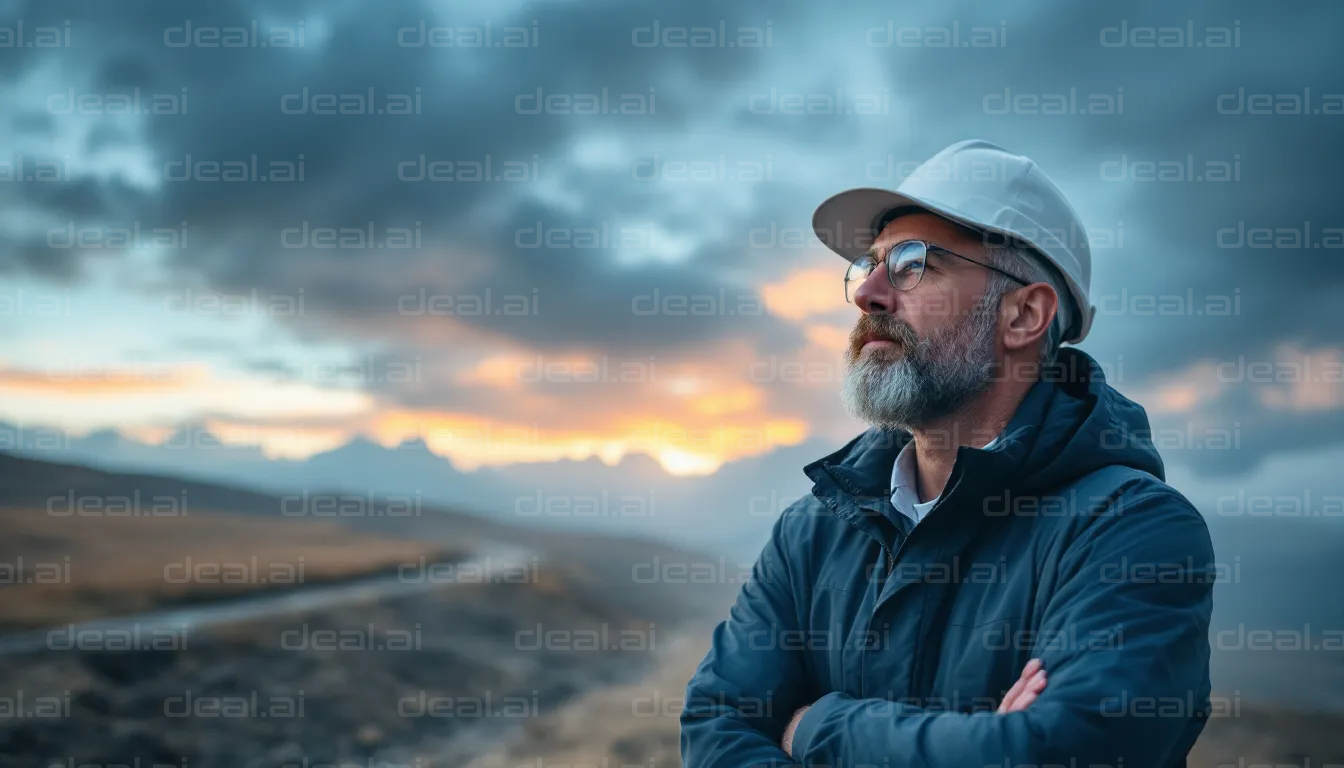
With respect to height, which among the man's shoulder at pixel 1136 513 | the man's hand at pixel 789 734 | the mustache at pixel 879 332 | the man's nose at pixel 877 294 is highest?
the man's nose at pixel 877 294

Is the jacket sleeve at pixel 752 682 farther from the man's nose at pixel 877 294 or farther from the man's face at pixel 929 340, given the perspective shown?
the man's nose at pixel 877 294

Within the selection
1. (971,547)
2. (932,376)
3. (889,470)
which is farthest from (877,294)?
(971,547)

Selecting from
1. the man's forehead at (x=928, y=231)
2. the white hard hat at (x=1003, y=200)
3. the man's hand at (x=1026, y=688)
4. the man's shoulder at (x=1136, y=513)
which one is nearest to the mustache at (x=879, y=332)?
the man's forehead at (x=928, y=231)

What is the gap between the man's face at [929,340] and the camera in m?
3.13

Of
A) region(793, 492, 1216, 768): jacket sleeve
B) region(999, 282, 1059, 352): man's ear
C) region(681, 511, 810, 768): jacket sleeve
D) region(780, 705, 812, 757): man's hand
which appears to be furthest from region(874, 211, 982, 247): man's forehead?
region(780, 705, 812, 757): man's hand

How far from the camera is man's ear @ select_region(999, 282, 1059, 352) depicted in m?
3.18

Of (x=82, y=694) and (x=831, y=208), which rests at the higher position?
(x=831, y=208)

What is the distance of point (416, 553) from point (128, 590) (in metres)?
21.3

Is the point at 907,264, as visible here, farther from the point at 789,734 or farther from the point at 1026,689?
the point at 789,734

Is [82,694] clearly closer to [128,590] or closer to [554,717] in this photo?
[128,590]

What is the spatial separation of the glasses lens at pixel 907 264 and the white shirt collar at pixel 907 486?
2.03 feet

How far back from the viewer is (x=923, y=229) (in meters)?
3.28

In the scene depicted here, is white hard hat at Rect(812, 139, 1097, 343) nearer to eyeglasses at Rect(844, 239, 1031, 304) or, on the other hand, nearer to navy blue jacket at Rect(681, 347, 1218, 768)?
eyeglasses at Rect(844, 239, 1031, 304)

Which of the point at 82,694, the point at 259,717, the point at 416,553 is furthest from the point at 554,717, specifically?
the point at 416,553
